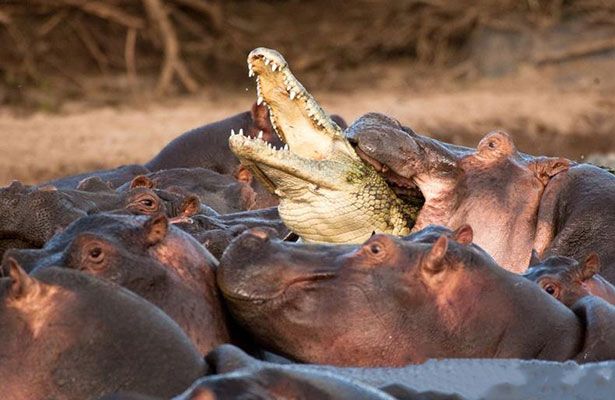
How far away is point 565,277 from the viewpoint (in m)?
4.63

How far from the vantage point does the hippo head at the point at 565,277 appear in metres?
4.57

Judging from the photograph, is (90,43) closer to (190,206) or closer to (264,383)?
(190,206)

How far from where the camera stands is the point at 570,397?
3.97m

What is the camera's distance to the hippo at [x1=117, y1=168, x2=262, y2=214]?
673 cm

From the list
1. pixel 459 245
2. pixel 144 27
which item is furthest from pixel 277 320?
pixel 144 27

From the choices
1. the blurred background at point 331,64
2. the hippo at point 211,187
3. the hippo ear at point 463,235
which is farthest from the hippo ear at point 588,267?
the blurred background at point 331,64

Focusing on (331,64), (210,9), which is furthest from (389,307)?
(331,64)

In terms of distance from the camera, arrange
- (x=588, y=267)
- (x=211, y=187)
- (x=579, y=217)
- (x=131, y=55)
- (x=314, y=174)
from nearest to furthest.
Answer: (x=588, y=267), (x=579, y=217), (x=314, y=174), (x=211, y=187), (x=131, y=55)

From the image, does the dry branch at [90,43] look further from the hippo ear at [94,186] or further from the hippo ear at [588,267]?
the hippo ear at [588,267]

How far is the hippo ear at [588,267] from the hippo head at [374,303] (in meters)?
0.51

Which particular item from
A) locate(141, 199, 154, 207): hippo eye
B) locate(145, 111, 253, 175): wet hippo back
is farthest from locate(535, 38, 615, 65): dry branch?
locate(141, 199, 154, 207): hippo eye

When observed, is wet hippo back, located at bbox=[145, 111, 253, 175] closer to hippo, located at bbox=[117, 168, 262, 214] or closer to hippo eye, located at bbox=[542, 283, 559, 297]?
hippo, located at bbox=[117, 168, 262, 214]

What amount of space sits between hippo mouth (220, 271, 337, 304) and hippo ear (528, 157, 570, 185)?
1.92 metres

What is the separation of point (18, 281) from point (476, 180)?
2558 mm
